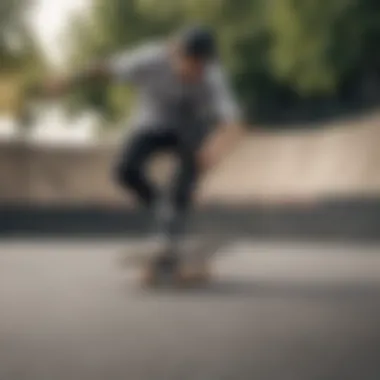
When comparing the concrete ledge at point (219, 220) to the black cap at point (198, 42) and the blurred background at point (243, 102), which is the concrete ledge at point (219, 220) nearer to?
the blurred background at point (243, 102)

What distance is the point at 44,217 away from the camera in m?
1.20

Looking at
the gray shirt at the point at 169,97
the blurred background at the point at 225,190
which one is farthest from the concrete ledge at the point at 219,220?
the gray shirt at the point at 169,97

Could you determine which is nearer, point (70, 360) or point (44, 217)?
point (70, 360)

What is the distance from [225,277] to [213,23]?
0.96ft

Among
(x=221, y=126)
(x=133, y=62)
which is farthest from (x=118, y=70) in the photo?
(x=221, y=126)

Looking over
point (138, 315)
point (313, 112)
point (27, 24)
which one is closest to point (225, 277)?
point (138, 315)

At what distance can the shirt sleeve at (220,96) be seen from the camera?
3.82ft

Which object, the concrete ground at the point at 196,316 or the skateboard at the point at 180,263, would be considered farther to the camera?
the skateboard at the point at 180,263

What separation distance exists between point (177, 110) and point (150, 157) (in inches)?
2.4

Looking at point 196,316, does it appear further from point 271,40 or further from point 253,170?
Answer: point 271,40

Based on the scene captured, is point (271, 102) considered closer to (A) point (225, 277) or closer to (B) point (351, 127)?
(B) point (351, 127)

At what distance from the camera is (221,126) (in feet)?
3.85

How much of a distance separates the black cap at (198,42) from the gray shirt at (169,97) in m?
0.02

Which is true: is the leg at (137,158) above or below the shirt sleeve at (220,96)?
below
